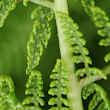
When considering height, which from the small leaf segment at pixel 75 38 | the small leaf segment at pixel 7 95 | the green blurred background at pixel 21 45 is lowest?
the small leaf segment at pixel 7 95

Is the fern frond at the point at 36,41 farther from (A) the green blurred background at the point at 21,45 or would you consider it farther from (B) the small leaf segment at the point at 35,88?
(A) the green blurred background at the point at 21,45

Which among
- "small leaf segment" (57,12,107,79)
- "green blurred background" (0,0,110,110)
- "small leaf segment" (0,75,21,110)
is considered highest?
"green blurred background" (0,0,110,110)

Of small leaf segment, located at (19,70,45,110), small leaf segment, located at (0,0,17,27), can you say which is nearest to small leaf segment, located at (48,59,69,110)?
small leaf segment, located at (19,70,45,110)

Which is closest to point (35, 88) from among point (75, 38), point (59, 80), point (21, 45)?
point (59, 80)

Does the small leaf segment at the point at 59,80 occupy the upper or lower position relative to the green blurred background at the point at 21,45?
lower

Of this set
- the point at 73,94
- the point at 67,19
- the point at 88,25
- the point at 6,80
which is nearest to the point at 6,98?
the point at 6,80

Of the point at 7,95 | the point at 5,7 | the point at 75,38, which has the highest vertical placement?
the point at 5,7

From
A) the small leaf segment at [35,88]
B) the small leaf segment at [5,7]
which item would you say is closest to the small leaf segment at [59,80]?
the small leaf segment at [35,88]

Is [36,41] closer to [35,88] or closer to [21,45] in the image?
[35,88]

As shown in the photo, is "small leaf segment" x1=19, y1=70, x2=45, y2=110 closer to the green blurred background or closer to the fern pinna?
the fern pinna

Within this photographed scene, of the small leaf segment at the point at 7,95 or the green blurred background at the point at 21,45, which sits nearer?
the small leaf segment at the point at 7,95
